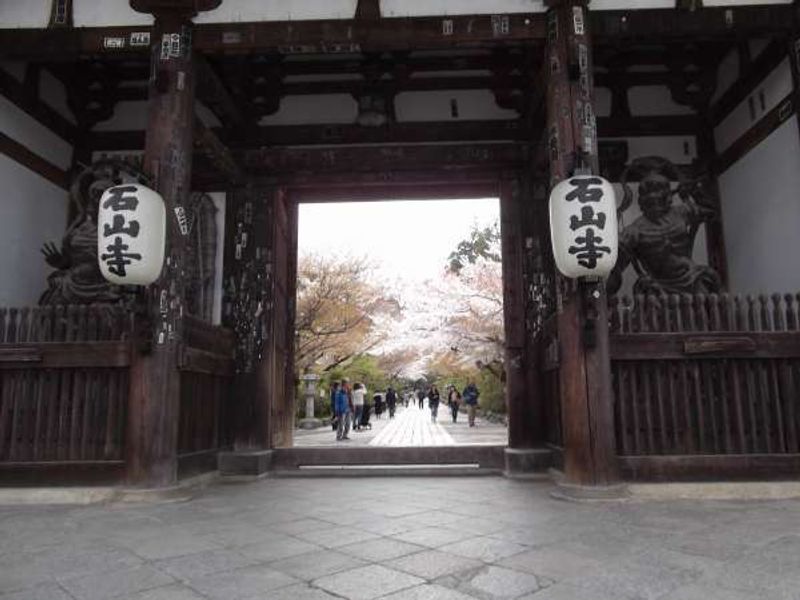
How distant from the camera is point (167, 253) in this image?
7094mm

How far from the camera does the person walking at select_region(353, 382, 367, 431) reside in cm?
2156

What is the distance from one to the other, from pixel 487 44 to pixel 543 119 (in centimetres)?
205

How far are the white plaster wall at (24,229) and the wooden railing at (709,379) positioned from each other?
27.8 feet

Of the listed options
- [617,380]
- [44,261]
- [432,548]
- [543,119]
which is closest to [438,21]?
[543,119]

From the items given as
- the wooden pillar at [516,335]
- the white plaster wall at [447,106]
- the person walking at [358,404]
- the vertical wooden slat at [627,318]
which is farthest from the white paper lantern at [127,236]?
the person walking at [358,404]

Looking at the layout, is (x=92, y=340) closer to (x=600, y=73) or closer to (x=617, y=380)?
(x=617, y=380)

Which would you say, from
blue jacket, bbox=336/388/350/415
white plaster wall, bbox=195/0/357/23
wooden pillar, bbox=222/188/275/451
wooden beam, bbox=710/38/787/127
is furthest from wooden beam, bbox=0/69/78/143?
wooden beam, bbox=710/38/787/127

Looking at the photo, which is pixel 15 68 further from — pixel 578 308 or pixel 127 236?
pixel 578 308

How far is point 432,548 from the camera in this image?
4.34 m

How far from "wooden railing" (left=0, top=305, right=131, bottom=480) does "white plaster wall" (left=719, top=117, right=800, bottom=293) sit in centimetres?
867

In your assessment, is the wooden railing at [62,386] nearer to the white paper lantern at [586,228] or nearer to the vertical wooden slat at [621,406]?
the white paper lantern at [586,228]

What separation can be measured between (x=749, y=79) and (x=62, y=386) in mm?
10265

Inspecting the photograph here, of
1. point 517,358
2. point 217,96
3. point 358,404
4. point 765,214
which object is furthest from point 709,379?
point 358,404

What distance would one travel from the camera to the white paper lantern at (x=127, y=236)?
639 centimetres
